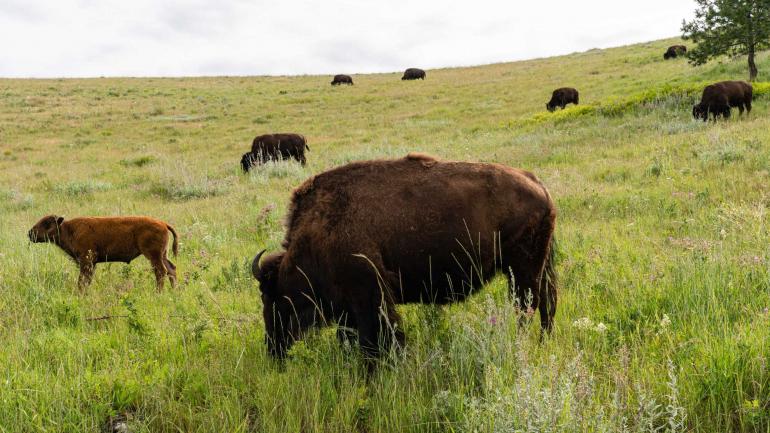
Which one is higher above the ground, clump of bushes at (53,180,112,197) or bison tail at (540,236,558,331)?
clump of bushes at (53,180,112,197)

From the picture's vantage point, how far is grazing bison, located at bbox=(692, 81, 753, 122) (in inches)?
632

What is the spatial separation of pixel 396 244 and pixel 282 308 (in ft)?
3.48

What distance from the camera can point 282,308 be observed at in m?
3.91

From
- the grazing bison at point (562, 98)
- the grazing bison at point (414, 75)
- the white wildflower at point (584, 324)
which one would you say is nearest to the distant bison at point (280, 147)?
the grazing bison at point (562, 98)

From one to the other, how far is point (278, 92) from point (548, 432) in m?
51.4

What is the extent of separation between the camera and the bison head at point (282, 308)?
3.81 meters

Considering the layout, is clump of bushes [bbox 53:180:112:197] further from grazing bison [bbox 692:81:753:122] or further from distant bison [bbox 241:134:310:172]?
grazing bison [bbox 692:81:753:122]

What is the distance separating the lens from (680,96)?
19391mm

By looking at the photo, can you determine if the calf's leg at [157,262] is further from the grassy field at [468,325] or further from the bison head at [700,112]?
the bison head at [700,112]

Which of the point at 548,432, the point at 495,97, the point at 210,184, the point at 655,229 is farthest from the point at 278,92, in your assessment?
the point at 548,432

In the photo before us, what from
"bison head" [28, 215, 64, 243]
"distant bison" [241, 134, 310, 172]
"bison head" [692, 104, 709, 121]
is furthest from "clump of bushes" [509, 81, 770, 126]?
"bison head" [28, 215, 64, 243]

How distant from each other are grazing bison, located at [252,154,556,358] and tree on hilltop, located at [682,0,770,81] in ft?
83.9

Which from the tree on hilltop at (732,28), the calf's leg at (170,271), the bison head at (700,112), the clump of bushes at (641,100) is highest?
the tree on hilltop at (732,28)

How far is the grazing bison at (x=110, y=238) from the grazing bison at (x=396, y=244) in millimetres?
3393
